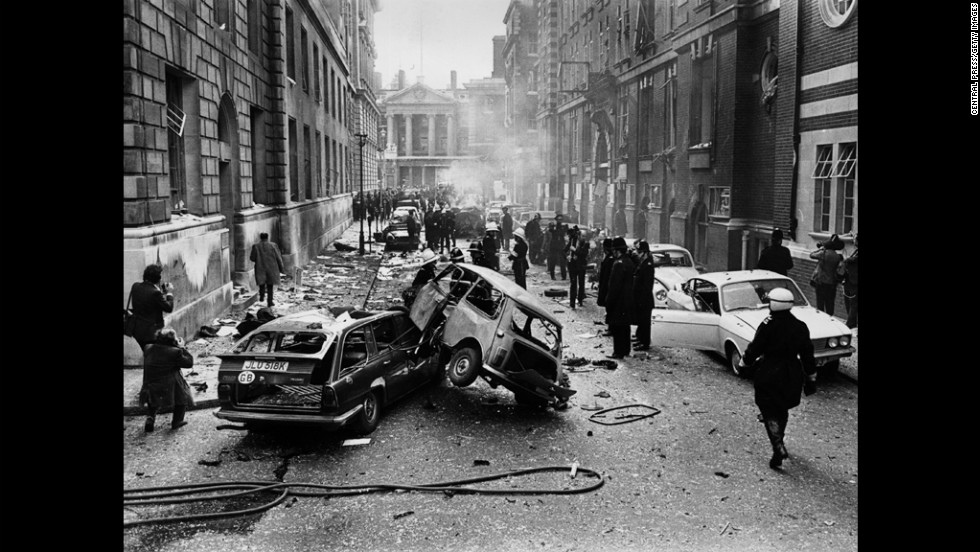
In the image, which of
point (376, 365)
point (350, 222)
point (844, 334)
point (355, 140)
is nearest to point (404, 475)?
point (376, 365)

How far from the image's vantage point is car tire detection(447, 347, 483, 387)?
8.70 meters

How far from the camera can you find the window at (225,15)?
1584 cm

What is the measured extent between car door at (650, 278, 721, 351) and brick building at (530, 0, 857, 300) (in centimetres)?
448

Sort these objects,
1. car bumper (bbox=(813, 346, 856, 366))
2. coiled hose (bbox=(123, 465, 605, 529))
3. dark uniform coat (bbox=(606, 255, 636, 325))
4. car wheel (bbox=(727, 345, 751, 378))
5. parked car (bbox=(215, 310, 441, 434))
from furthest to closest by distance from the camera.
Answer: dark uniform coat (bbox=(606, 255, 636, 325))
car wheel (bbox=(727, 345, 751, 378))
car bumper (bbox=(813, 346, 856, 366))
parked car (bbox=(215, 310, 441, 434))
coiled hose (bbox=(123, 465, 605, 529))

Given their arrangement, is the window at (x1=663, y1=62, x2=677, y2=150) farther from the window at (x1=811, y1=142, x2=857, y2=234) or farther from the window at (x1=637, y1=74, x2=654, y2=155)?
the window at (x1=811, y1=142, x2=857, y2=234)

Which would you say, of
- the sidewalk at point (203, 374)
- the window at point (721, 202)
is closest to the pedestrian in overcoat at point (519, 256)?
the window at point (721, 202)

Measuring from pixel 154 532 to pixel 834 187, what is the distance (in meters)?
13.4

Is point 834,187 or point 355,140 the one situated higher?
point 355,140

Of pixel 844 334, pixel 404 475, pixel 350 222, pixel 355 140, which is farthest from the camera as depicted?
pixel 355 140

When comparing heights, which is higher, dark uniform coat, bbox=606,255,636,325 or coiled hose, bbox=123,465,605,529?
dark uniform coat, bbox=606,255,636,325

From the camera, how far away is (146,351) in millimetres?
8148

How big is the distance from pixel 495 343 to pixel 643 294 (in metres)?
4.17

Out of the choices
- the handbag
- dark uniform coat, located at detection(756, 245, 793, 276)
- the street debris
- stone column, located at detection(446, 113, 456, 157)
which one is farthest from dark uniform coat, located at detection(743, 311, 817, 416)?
stone column, located at detection(446, 113, 456, 157)
